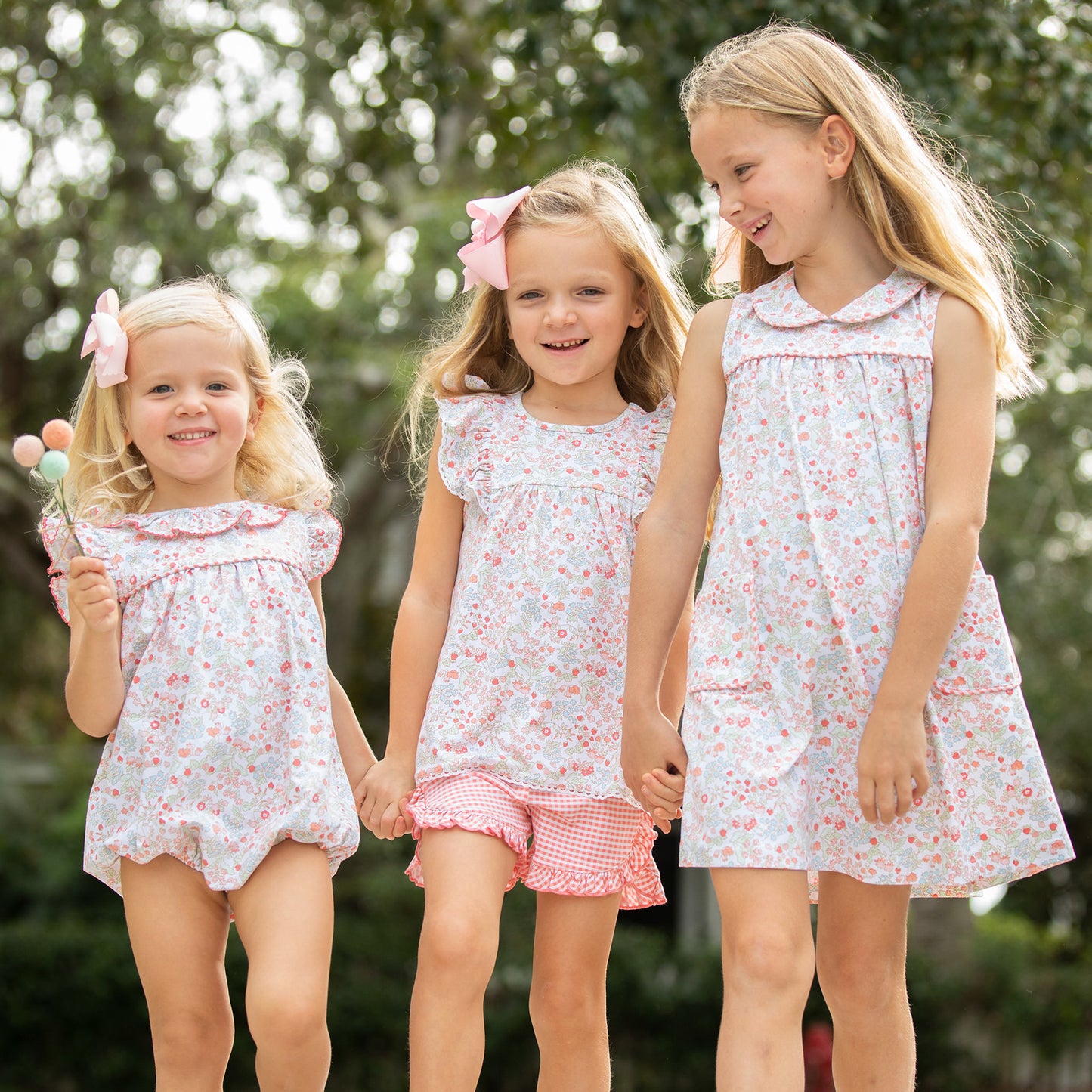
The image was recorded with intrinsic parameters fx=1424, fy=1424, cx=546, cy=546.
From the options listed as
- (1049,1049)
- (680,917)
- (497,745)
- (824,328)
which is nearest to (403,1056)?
(680,917)

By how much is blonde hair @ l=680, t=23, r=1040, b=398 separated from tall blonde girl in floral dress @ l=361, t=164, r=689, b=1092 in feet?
1.63

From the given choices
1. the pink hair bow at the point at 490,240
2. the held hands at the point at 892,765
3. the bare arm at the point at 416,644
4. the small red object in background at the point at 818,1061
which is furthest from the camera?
the small red object in background at the point at 818,1061

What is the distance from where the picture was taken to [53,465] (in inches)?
102

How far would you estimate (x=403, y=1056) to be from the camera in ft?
29.4

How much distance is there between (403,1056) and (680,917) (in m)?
3.29

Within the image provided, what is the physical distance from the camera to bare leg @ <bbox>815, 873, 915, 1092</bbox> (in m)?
2.63

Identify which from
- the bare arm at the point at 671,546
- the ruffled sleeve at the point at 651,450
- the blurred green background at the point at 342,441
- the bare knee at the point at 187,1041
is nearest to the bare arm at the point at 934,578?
the bare arm at the point at 671,546

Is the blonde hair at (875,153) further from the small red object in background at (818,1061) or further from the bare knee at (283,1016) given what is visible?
the small red object in background at (818,1061)

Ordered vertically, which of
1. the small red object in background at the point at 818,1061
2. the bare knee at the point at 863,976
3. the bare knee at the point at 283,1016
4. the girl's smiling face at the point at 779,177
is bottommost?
the small red object in background at the point at 818,1061

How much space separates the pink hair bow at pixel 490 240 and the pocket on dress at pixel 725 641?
34.9 inches

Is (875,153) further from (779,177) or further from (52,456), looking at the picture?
(52,456)

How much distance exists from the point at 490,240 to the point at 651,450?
569 mm

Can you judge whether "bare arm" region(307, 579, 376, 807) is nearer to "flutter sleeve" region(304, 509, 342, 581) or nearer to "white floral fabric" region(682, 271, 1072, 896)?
"flutter sleeve" region(304, 509, 342, 581)

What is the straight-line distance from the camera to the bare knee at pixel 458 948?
8.55 ft
